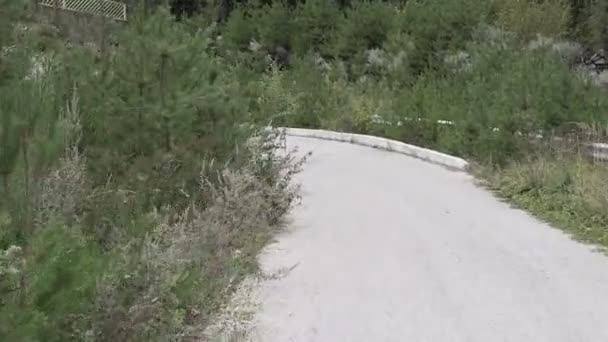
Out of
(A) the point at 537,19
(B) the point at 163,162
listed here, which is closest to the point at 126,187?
(B) the point at 163,162

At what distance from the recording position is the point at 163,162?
308 inches

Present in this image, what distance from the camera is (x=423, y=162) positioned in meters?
15.4

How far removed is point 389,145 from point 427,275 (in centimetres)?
1067

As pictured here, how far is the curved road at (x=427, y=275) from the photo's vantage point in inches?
227

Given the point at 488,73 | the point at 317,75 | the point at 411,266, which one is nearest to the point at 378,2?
the point at 317,75

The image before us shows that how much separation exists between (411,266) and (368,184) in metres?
5.22

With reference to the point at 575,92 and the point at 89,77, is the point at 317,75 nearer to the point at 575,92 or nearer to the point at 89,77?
the point at 575,92

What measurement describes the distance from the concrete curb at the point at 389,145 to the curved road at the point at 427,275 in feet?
9.69

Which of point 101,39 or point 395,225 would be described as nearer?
point 101,39

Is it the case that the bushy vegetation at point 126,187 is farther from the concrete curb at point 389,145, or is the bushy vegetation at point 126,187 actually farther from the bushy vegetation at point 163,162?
the concrete curb at point 389,145

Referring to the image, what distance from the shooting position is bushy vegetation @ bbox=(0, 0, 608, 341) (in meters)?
3.69

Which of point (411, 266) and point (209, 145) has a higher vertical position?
point (209, 145)

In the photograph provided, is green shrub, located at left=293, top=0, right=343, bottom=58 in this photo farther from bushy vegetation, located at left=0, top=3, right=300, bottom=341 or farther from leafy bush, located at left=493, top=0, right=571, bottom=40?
bushy vegetation, located at left=0, top=3, right=300, bottom=341

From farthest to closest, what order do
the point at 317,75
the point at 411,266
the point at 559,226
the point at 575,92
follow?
the point at 317,75
the point at 575,92
the point at 559,226
the point at 411,266
